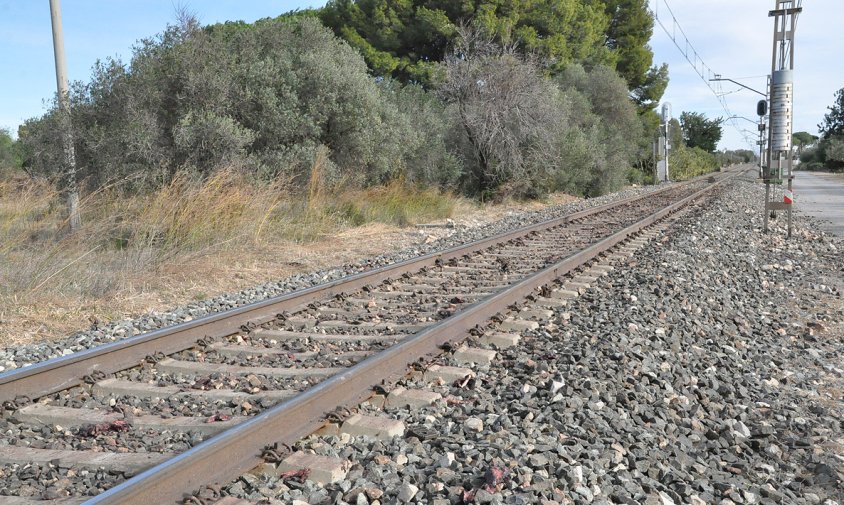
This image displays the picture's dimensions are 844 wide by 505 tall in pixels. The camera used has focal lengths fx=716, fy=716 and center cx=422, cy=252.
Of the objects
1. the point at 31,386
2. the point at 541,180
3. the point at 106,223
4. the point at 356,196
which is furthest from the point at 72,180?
the point at 541,180

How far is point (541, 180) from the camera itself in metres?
25.8

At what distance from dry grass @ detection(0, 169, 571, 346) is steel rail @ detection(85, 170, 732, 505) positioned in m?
3.74

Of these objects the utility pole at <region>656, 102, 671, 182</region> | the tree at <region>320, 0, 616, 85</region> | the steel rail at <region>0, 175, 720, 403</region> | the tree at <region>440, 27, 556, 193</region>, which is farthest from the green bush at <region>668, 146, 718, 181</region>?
the steel rail at <region>0, 175, 720, 403</region>

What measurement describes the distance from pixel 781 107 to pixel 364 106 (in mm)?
8773

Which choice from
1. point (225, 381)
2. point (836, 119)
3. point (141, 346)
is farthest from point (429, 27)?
point (836, 119)

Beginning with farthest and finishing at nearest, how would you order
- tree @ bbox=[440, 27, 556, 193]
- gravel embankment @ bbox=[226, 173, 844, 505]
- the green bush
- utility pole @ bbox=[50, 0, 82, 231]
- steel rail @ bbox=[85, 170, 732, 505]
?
the green bush → tree @ bbox=[440, 27, 556, 193] → utility pole @ bbox=[50, 0, 82, 231] → gravel embankment @ bbox=[226, 173, 844, 505] → steel rail @ bbox=[85, 170, 732, 505]

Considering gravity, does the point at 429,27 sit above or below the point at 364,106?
above

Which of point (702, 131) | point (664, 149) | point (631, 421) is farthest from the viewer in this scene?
point (702, 131)

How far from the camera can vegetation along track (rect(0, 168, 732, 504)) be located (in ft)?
11.4

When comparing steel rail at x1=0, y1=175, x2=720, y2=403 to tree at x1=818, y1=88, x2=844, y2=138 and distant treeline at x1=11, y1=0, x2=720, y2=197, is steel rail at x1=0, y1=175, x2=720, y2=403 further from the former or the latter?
tree at x1=818, y1=88, x2=844, y2=138

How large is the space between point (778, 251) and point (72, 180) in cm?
1189

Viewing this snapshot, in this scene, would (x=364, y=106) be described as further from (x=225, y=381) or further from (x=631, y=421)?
(x=631, y=421)

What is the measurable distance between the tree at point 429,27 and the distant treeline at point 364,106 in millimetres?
82

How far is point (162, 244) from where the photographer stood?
34.7 feet
